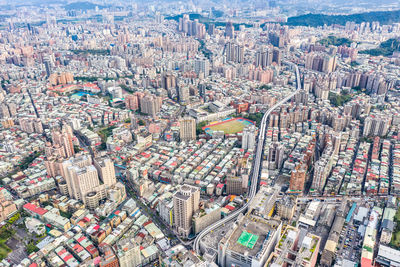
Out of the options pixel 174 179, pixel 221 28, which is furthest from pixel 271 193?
Result: pixel 221 28

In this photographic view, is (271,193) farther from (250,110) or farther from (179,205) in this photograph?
(250,110)

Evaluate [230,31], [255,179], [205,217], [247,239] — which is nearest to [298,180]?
[255,179]

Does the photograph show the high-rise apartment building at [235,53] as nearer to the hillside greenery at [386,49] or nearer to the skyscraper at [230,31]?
the skyscraper at [230,31]

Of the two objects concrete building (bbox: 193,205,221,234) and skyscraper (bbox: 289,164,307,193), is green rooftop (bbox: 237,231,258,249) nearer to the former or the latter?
concrete building (bbox: 193,205,221,234)

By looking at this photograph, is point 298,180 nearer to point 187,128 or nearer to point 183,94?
point 187,128

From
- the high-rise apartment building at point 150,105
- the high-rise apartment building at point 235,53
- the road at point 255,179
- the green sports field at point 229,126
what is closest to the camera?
the road at point 255,179

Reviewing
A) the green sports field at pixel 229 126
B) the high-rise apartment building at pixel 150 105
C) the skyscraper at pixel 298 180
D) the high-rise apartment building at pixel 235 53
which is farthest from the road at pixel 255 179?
the high-rise apartment building at pixel 235 53
